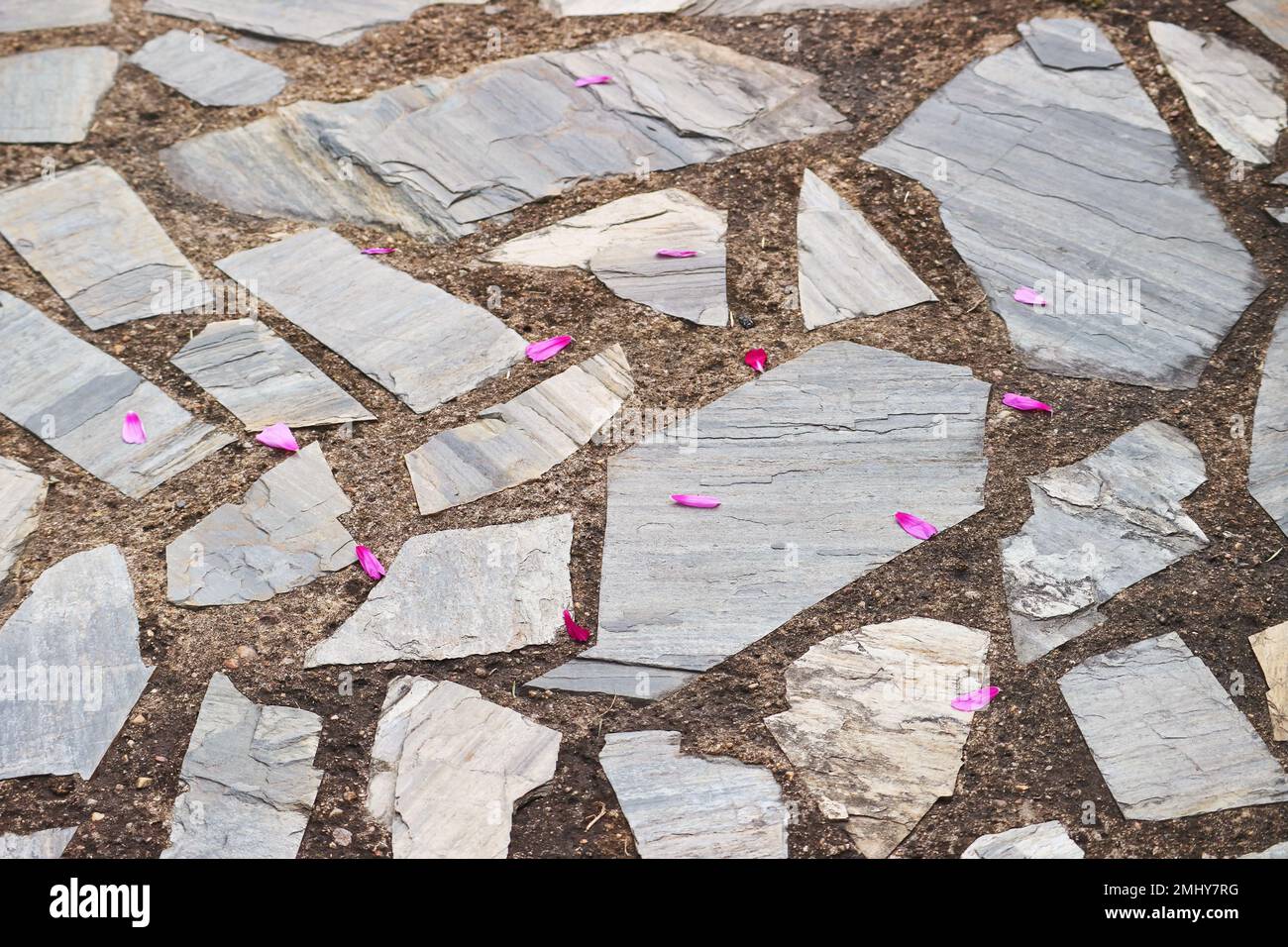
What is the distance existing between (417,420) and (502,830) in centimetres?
123

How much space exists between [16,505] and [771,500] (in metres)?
1.95

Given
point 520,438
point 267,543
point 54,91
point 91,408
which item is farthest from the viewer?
point 54,91

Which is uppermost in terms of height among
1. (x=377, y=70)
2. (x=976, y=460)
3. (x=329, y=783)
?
(x=377, y=70)

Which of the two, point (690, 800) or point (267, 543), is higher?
point (267, 543)

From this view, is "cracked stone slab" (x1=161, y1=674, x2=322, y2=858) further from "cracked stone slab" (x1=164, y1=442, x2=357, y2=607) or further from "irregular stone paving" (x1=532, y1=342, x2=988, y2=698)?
"irregular stone paving" (x1=532, y1=342, x2=988, y2=698)

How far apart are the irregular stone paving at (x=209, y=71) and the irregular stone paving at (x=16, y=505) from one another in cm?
174

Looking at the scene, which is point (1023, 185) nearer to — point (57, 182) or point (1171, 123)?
point (1171, 123)

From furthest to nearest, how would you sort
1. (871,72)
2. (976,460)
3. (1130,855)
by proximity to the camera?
(871,72) → (976,460) → (1130,855)

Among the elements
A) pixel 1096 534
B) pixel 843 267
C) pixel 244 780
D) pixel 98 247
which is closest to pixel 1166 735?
pixel 1096 534

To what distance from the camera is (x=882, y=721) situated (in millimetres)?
2721

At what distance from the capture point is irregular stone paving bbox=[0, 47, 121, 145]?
4.27 m

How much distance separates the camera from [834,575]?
2959 millimetres

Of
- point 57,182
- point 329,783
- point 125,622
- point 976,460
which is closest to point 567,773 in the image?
point 329,783

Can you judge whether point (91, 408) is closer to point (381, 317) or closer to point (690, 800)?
point (381, 317)
